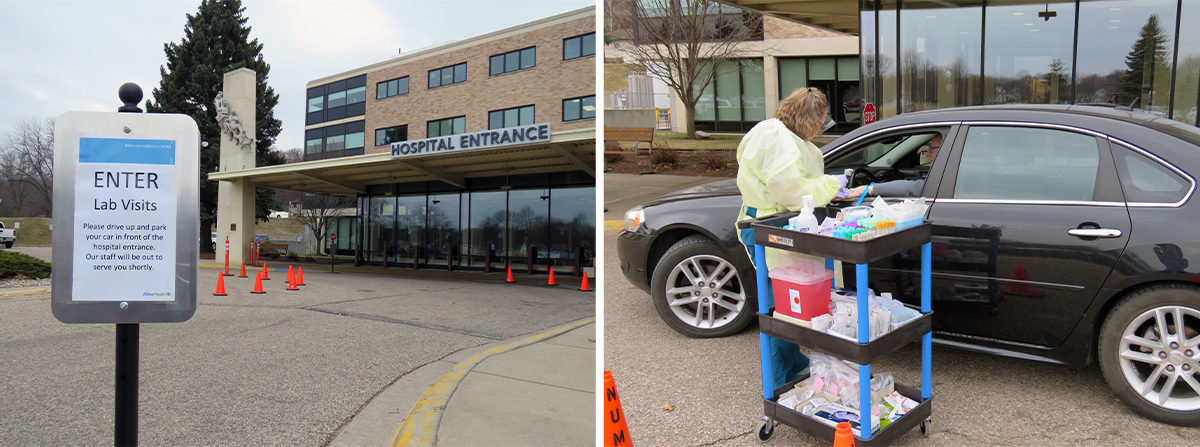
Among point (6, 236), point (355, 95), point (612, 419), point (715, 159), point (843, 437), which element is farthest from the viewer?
point (6, 236)

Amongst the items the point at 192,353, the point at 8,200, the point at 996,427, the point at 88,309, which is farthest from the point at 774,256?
the point at 8,200

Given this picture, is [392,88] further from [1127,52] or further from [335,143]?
[1127,52]

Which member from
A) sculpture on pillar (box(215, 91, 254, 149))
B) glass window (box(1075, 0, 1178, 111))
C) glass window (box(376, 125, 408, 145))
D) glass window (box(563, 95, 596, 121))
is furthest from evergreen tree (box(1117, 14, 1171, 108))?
sculpture on pillar (box(215, 91, 254, 149))

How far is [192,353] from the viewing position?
713 centimetres

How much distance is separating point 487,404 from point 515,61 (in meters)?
22.1

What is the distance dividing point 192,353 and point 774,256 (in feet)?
21.2

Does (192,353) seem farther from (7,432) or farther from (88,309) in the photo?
(88,309)

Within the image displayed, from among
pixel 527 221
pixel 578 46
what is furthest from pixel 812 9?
pixel 527 221

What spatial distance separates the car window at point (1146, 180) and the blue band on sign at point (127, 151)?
4.69 meters

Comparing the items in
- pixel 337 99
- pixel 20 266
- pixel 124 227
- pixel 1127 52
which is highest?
pixel 337 99

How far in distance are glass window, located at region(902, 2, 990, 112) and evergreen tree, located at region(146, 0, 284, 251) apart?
3131 centimetres

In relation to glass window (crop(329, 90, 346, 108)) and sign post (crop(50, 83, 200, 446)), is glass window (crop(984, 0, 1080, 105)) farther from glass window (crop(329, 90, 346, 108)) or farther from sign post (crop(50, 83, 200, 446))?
glass window (crop(329, 90, 346, 108))

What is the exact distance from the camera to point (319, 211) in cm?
4200

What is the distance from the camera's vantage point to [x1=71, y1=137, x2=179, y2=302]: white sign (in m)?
3.08
